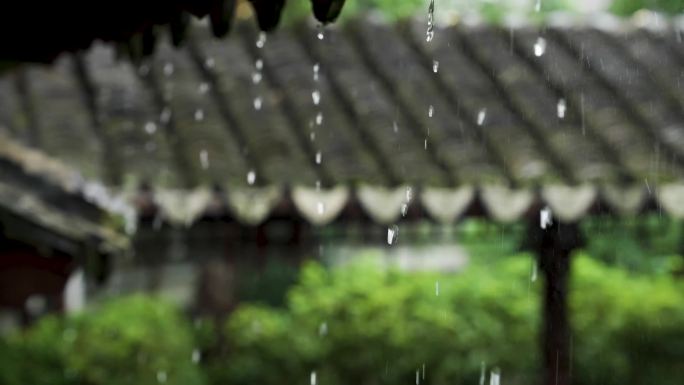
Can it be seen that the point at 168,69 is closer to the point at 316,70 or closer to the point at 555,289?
the point at 316,70

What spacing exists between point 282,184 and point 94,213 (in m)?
1.38

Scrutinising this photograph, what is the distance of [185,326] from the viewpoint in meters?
5.75

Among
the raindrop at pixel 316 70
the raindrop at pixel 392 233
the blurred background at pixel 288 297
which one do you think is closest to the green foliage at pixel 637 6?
the raindrop at pixel 392 233

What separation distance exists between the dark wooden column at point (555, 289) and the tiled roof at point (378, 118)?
0.53 m

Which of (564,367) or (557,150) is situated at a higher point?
(557,150)

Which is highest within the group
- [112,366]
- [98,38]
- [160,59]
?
[160,59]

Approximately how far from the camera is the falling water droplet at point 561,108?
208 inches

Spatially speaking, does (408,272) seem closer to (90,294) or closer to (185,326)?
(185,326)

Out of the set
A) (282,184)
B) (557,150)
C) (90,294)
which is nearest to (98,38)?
(282,184)

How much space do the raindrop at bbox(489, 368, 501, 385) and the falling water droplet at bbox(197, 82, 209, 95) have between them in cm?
250

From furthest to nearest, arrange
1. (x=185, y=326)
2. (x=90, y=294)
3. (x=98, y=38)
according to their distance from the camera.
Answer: (x=90, y=294) → (x=185, y=326) → (x=98, y=38)

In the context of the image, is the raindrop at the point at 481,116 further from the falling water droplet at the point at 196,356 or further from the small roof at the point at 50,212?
the small roof at the point at 50,212

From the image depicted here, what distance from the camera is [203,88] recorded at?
557 centimetres

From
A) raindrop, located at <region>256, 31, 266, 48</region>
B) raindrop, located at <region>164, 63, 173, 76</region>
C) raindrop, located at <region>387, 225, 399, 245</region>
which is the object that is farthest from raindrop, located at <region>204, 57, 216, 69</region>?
raindrop, located at <region>387, 225, 399, 245</region>
